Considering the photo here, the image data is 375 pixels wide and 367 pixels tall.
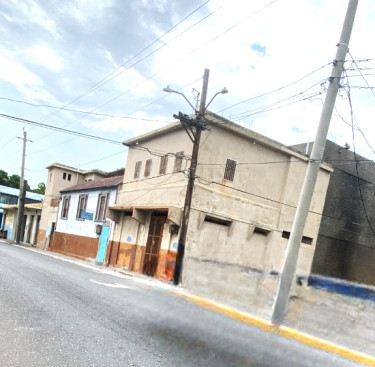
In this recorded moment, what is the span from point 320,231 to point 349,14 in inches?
676

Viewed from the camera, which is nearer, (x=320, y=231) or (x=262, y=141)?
(x=262, y=141)

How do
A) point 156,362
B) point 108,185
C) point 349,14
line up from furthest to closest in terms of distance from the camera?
1. point 108,185
2. point 349,14
3. point 156,362

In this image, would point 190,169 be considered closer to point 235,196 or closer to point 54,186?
point 235,196

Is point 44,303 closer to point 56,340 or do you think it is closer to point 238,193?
point 56,340

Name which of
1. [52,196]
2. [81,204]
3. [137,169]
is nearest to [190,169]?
[137,169]

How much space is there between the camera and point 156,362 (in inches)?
190

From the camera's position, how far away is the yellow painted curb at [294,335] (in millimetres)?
6272

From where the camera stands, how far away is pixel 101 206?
27781 millimetres

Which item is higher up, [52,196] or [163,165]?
[52,196]

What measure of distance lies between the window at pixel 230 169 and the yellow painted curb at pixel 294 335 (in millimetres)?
10397

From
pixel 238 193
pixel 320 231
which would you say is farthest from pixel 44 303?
pixel 320 231

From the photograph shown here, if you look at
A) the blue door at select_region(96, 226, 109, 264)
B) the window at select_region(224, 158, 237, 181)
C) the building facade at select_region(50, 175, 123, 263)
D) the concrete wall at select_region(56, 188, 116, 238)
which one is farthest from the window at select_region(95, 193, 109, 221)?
the window at select_region(224, 158, 237, 181)

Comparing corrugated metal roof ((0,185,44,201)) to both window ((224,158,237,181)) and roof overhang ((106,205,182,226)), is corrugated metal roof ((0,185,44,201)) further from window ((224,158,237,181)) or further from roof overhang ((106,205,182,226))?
window ((224,158,237,181))

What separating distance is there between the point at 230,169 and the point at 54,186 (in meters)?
25.1
